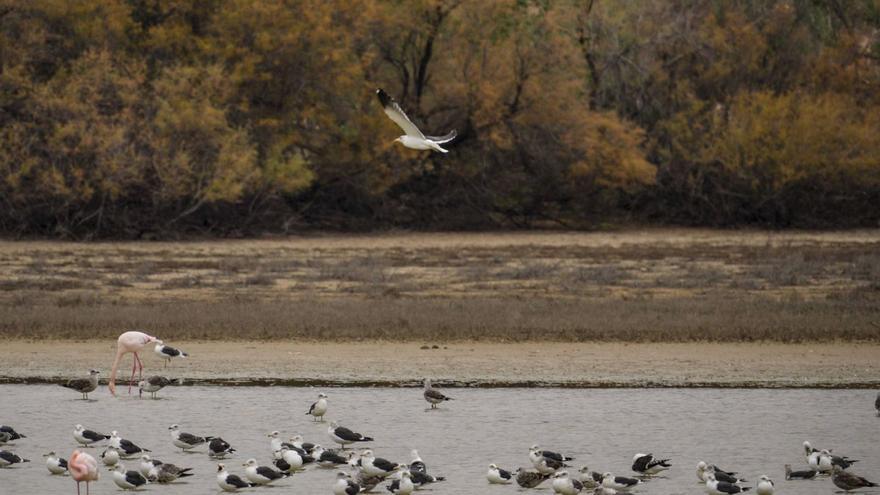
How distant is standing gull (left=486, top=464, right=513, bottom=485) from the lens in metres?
12.9

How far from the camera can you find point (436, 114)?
4603cm

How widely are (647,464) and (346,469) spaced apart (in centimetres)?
284

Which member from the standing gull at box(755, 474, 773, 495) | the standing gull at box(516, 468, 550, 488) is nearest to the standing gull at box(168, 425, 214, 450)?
the standing gull at box(516, 468, 550, 488)

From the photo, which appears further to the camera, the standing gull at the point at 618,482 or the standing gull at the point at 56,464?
the standing gull at the point at 56,464

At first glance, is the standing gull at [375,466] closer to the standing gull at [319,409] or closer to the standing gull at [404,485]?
the standing gull at [404,485]

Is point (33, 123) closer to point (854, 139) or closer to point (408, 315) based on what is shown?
point (408, 315)

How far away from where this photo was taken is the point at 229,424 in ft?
52.1

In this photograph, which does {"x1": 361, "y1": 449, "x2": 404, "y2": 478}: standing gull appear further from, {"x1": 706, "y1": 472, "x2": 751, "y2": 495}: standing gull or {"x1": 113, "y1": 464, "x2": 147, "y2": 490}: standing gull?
{"x1": 706, "y1": 472, "x2": 751, "y2": 495}: standing gull

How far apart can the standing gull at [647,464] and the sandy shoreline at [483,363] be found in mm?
4620

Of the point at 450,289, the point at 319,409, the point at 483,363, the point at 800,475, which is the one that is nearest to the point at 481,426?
the point at 319,409

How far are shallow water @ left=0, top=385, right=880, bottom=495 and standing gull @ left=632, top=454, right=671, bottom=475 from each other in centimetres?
13

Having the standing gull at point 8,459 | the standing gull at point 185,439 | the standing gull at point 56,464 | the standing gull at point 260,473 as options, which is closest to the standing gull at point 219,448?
the standing gull at point 185,439

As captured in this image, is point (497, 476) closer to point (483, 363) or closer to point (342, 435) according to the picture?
point (342, 435)

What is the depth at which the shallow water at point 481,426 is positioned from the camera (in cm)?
1361
